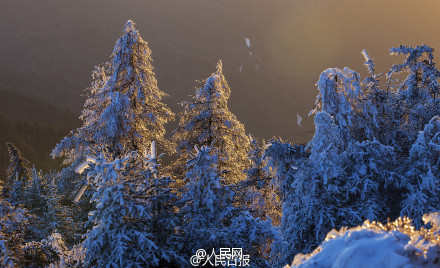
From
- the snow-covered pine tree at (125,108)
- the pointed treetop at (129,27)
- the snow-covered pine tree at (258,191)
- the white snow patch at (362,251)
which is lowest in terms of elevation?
the white snow patch at (362,251)

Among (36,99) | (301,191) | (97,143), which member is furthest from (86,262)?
(36,99)

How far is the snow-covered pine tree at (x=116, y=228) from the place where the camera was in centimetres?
644

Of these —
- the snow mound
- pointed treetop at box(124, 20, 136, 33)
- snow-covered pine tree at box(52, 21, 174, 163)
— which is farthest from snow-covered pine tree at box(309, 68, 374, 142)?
pointed treetop at box(124, 20, 136, 33)

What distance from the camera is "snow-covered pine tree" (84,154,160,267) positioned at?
6.44 metres

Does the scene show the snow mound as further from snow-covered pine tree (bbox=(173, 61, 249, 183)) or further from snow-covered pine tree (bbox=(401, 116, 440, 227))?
snow-covered pine tree (bbox=(173, 61, 249, 183))

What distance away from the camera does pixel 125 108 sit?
14.5 metres

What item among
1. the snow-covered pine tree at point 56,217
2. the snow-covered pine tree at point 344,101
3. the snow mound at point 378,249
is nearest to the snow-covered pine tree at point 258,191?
the snow-covered pine tree at point 344,101

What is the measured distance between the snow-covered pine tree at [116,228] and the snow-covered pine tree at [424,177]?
576cm

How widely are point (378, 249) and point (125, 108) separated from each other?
1267cm

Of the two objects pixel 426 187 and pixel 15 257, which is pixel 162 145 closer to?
pixel 15 257

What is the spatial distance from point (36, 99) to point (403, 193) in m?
177

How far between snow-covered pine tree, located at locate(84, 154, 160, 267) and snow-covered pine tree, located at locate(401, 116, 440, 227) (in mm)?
5759
